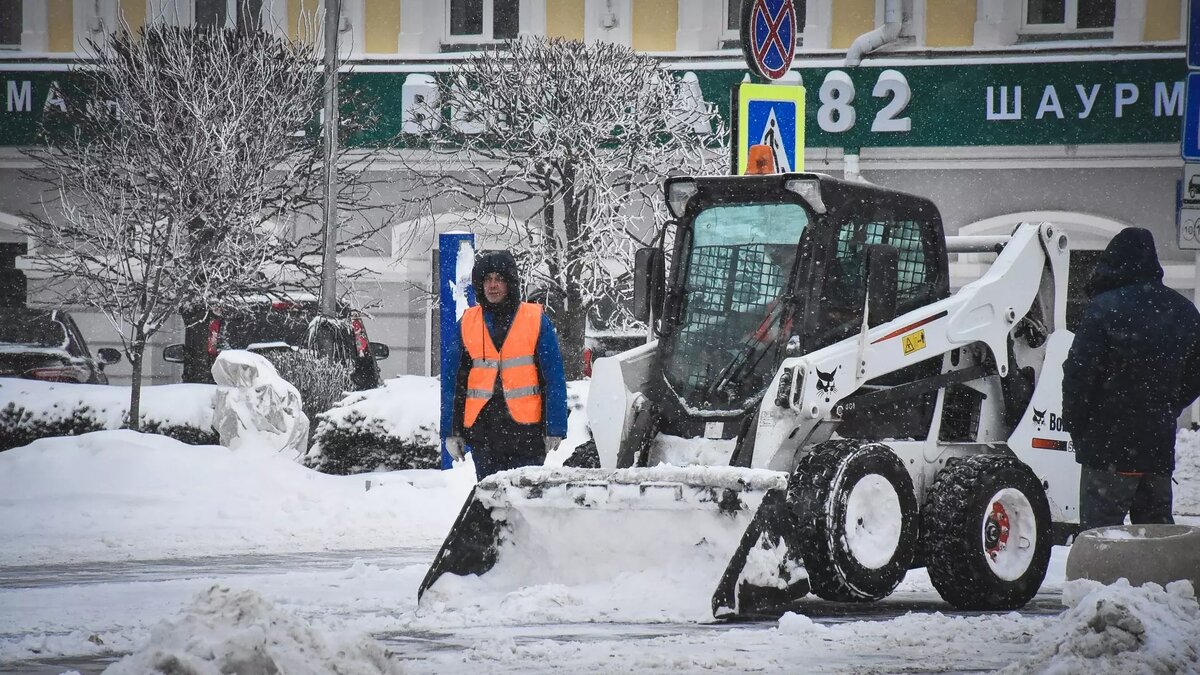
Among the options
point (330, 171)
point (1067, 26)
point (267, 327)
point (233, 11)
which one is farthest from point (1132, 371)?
point (233, 11)

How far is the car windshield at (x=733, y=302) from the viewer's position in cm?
800

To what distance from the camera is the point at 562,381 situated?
7.99 m

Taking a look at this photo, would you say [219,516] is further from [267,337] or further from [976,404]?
[267,337]

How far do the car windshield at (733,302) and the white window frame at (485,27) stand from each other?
15.3 metres

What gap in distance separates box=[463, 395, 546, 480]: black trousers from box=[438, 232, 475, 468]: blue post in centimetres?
393

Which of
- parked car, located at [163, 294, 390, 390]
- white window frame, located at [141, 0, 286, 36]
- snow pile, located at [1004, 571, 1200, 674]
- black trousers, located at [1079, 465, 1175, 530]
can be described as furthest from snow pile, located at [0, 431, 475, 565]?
white window frame, located at [141, 0, 286, 36]

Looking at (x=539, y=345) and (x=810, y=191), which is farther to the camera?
(x=539, y=345)

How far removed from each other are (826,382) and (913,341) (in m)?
0.68

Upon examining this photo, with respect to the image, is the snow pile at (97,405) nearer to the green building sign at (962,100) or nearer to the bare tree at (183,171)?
the bare tree at (183,171)

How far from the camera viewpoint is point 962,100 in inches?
848

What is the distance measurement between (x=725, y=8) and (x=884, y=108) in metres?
2.75

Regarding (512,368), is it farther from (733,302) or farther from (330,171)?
(330,171)

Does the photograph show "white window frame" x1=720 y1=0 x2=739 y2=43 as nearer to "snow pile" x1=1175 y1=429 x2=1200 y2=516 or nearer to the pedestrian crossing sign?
"snow pile" x1=1175 y1=429 x2=1200 y2=516

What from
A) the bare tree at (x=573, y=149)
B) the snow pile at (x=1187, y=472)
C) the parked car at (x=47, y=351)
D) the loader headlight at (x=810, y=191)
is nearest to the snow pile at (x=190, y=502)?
the loader headlight at (x=810, y=191)
